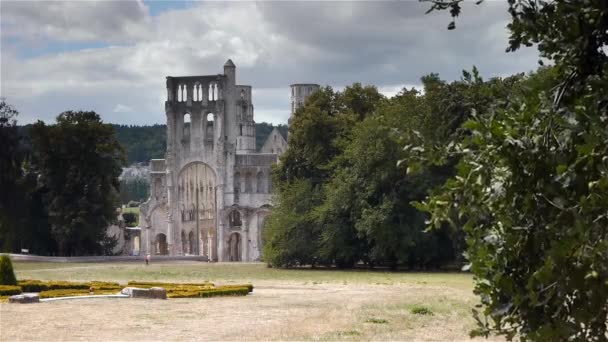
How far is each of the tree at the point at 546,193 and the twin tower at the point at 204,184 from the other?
72987 mm

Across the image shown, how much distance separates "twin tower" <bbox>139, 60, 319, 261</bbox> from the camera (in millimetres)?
83562

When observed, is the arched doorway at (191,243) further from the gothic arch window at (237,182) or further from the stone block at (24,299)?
the stone block at (24,299)

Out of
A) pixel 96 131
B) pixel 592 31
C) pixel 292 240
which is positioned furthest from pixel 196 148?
pixel 592 31

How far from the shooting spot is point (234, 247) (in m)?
85.7

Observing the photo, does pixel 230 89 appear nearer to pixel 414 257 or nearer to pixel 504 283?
pixel 414 257

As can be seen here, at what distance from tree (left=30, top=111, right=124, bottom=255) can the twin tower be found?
18790mm

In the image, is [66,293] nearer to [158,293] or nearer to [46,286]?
[158,293]

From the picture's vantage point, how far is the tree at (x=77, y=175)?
62.8 metres

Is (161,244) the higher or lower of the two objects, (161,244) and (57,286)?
the higher

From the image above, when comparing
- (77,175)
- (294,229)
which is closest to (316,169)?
(294,229)

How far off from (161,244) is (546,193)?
78417 mm

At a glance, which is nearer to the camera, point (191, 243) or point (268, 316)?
point (268, 316)

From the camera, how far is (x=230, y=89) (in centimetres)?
8575

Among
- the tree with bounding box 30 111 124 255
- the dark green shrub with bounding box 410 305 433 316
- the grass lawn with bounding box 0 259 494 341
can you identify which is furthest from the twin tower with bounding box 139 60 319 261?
the dark green shrub with bounding box 410 305 433 316
